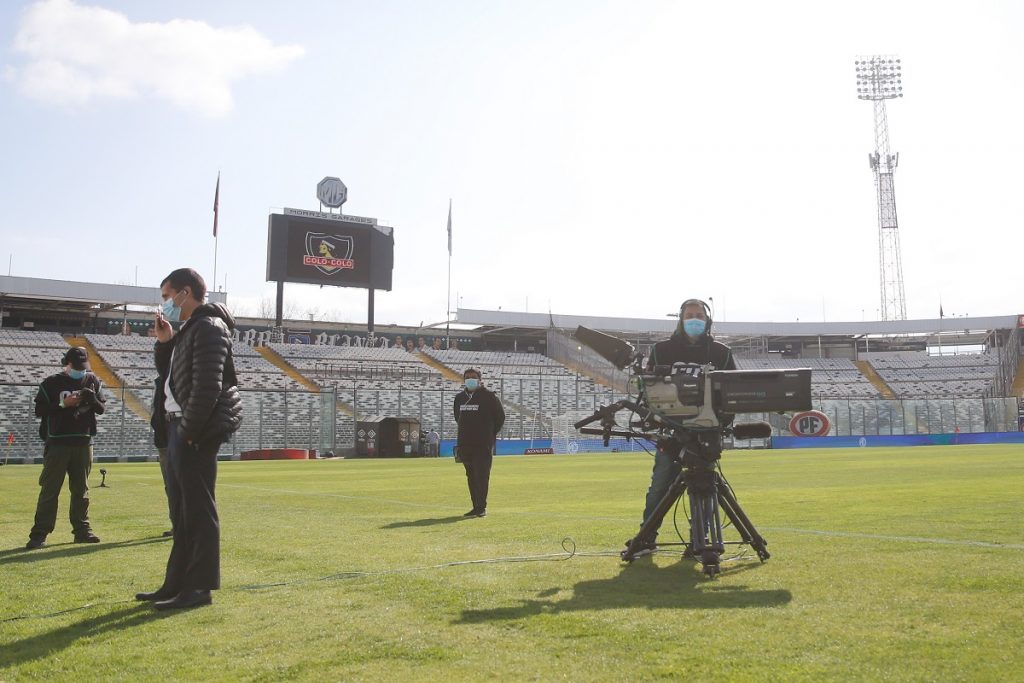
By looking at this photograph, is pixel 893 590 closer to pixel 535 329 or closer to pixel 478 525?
pixel 478 525

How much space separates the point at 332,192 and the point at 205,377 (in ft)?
184

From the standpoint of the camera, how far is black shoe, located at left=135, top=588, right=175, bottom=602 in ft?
17.4

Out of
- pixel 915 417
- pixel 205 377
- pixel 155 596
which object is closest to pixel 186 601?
pixel 155 596

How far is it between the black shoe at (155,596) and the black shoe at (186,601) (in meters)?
0.08

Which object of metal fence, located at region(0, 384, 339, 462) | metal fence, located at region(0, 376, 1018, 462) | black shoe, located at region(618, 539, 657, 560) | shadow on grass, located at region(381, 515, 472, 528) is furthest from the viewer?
metal fence, located at region(0, 376, 1018, 462)

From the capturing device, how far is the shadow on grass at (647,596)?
4.80 meters

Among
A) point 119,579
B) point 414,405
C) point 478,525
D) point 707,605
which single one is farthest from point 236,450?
point 707,605

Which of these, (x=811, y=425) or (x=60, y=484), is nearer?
(x=60, y=484)

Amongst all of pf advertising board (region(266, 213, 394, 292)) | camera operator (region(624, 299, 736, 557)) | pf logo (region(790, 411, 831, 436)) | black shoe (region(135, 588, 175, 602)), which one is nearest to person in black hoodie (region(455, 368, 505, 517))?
camera operator (region(624, 299, 736, 557))

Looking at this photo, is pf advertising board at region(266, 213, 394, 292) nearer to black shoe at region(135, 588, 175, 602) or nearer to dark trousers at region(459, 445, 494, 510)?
dark trousers at region(459, 445, 494, 510)

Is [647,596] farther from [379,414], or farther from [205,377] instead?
[379,414]

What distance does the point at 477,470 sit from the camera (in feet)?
36.8

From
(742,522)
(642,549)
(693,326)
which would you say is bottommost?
(642,549)

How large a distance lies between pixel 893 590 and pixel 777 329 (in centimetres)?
8141
